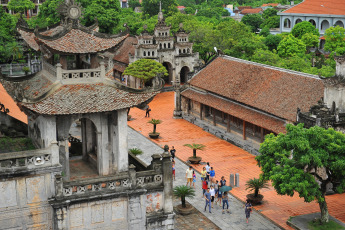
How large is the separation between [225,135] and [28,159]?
105ft

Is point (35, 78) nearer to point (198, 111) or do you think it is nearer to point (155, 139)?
point (155, 139)

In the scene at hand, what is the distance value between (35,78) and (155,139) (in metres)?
26.9

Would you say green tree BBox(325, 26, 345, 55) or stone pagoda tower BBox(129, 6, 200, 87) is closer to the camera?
stone pagoda tower BBox(129, 6, 200, 87)

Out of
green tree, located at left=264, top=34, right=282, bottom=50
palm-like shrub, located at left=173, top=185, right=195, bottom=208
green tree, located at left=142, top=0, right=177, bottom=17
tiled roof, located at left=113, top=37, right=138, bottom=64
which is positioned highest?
green tree, located at left=142, top=0, right=177, bottom=17

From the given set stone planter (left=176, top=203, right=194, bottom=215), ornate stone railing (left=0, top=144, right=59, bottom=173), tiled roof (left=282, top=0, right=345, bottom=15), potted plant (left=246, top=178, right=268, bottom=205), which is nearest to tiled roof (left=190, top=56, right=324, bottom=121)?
potted plant (left=246, top=178, right=268, bottom=205)

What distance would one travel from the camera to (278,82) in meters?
51.2

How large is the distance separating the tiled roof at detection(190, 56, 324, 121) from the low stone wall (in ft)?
12.9

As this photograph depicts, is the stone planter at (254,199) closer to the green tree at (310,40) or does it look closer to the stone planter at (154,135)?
the stone planter at (154,135)

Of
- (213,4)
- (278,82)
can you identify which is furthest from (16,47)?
(213,4)

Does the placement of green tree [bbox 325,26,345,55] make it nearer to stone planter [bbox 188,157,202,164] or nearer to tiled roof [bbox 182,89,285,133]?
tiled roof [bbox 182,89,285,133]

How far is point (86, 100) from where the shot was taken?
89.9 ft

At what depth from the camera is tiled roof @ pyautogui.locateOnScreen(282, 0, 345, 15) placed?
360 ft

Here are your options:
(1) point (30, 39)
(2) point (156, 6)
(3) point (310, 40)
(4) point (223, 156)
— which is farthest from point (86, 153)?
(2) point (156, 6)

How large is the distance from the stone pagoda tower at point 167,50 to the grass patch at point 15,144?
48919 mm
